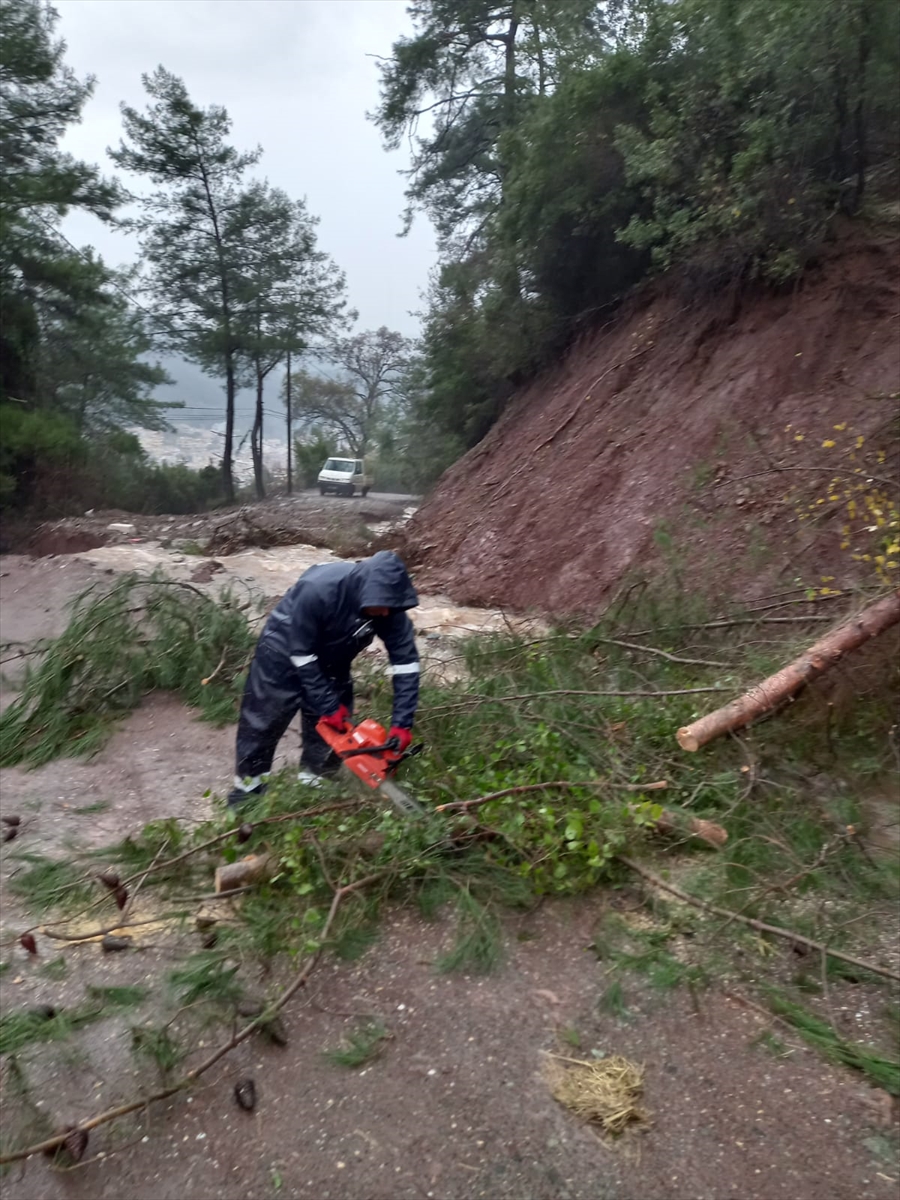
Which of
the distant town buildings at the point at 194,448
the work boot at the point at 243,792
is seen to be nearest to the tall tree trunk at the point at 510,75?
the distant town buildings at the point at 194,448

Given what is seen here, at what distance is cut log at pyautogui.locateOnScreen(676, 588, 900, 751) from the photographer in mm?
4379

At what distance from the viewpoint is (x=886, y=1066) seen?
9.37ft

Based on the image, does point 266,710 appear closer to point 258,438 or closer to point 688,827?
point 688,827

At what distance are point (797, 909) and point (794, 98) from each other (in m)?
8.08

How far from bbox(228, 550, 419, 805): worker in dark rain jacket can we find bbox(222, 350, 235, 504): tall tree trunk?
2375cm

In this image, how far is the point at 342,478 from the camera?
1206 inches

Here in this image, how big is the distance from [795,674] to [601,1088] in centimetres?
234

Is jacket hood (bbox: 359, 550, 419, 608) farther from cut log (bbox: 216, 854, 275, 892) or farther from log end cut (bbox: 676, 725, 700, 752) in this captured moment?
log end cut (bbox: 676, 725, 700, 752)

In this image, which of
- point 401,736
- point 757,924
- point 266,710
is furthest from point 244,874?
point 757,924

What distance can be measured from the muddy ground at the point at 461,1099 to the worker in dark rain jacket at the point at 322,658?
1058mm

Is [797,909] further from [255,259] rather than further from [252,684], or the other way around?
[255,259]

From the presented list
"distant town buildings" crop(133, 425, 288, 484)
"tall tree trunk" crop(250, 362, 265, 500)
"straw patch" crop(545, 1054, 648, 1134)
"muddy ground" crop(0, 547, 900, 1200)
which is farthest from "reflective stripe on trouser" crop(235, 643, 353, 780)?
"tall tree trunk" crop(250, 362, 265, 500)

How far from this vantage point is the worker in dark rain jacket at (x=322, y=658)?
4.32 meters

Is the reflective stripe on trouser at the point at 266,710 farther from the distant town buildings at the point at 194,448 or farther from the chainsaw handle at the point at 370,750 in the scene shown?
the distant town buildings at the point at 194,448
